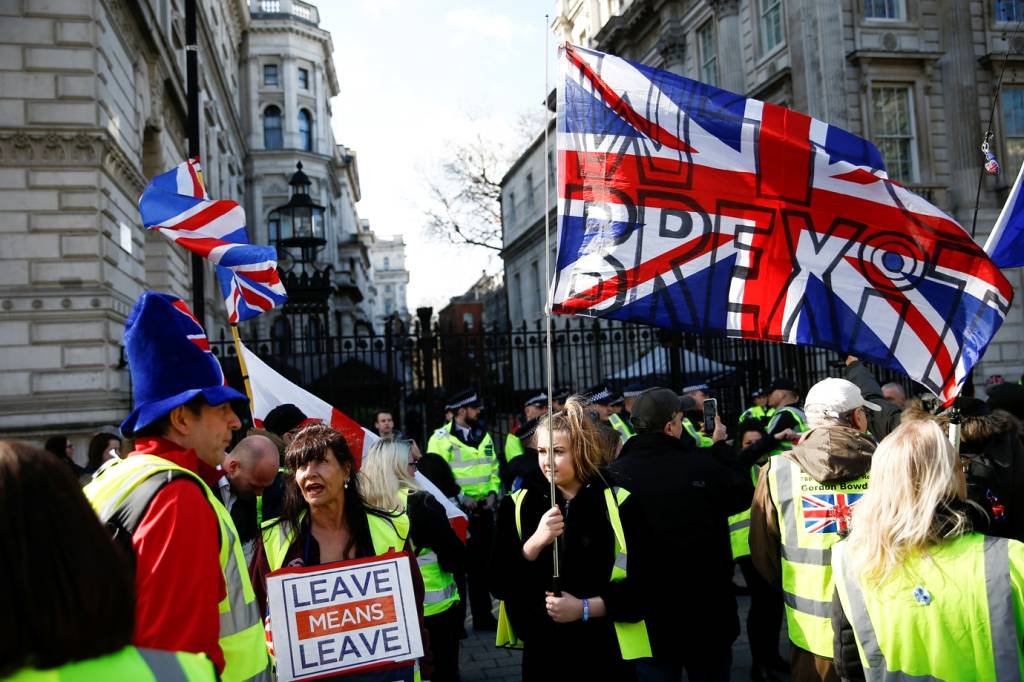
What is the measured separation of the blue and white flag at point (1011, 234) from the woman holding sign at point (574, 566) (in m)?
2.37

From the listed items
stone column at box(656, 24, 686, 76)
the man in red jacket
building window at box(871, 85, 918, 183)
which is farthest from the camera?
stone column at box(656, 24, 686, 76)

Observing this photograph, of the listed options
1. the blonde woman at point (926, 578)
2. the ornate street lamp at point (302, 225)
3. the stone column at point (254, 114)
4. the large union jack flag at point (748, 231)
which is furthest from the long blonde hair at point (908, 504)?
the stone column at point (254, 114)

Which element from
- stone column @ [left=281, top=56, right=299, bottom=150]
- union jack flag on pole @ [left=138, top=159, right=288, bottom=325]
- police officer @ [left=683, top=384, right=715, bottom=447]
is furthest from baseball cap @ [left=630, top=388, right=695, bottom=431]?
stone column @ [left=281, top=56, right=299, bottom=150]

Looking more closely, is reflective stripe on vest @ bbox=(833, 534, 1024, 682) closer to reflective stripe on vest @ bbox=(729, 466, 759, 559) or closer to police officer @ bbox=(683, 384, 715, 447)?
reflective stripe on vest @ bbox=(729, 466, 759, 559)

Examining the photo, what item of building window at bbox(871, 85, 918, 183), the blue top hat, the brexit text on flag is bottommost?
the brexit text on flag

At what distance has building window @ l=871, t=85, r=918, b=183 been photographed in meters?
22.7

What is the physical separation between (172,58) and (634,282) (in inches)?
768

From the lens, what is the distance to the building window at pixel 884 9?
74.5 ft

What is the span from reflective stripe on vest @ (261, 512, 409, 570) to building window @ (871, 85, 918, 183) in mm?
21642

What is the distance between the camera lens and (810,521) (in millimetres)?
4152

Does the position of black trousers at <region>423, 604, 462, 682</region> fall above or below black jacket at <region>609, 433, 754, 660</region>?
below

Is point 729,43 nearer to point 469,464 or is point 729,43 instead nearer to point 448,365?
point 448,365

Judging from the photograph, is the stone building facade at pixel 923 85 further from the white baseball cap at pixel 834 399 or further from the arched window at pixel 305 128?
the arched window at pixel 305 128

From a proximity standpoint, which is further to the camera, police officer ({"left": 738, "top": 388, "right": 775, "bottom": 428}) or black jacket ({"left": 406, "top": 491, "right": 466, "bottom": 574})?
police officer ({"left": 738, "top": 388, "right": 775, "bottom": 428})
